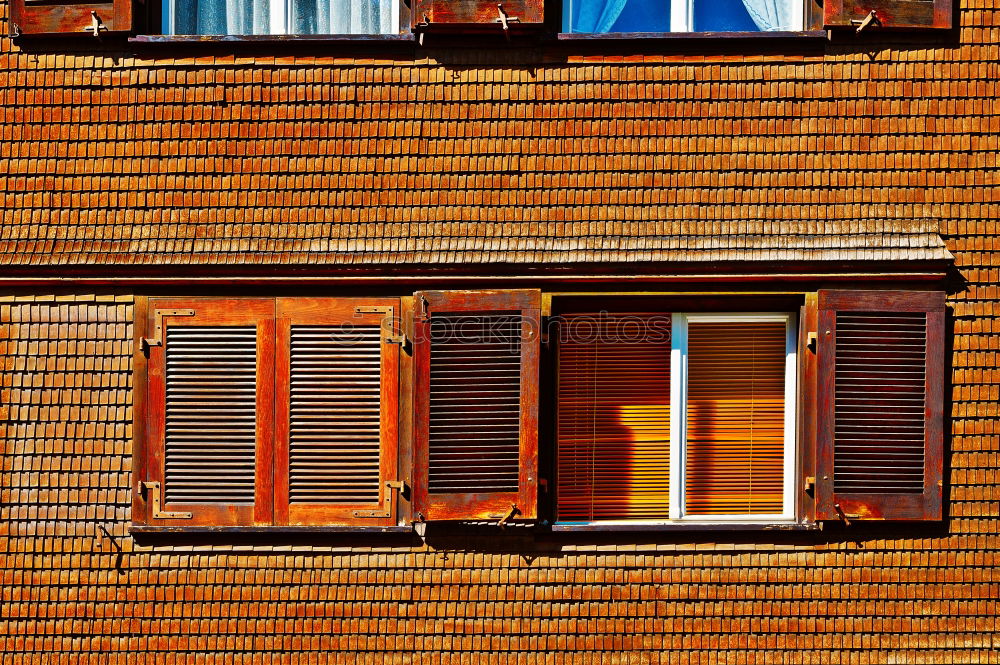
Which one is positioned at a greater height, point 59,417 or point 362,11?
point 362,11

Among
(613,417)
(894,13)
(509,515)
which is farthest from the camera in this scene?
(613,417)

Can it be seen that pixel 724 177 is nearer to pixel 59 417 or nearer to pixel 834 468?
pixel 834 468

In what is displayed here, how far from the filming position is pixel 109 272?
614cm

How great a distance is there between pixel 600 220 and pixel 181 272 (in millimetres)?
2490

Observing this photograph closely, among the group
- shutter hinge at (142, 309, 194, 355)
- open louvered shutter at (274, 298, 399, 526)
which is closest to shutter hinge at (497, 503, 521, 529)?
open louvered shutter at (274, 298, 399, 526)

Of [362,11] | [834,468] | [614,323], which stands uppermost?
[362,11]

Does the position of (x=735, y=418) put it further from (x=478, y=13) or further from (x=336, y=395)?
(x=478, y=13)

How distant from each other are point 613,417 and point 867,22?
9.06 ft

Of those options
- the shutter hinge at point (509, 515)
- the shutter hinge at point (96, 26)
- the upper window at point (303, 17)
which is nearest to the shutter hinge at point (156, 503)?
the shutter hinge at point (509, 515)

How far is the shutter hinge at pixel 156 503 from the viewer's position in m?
6.13

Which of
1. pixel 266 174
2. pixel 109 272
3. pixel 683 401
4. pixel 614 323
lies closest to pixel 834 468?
pixel 683 401

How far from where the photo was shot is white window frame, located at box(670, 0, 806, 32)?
21.0 ft

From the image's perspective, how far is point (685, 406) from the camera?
20.8ft

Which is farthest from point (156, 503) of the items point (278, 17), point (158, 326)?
point (278, 17)
